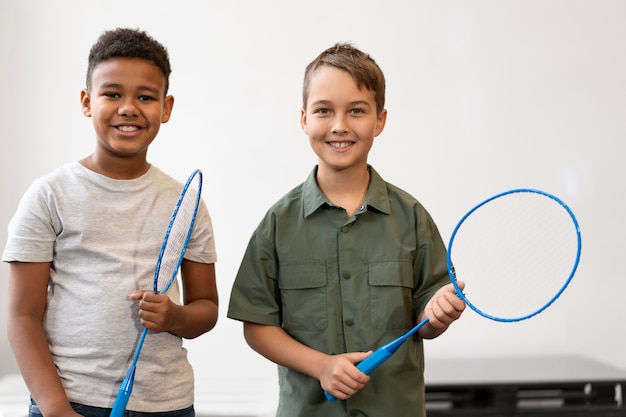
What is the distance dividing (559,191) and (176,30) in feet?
5.90

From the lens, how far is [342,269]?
5.24ft

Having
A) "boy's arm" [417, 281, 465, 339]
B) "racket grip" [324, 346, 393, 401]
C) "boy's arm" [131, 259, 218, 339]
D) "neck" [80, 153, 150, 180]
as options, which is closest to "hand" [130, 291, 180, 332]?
"boy's arm" [131, 259, 218, 339]

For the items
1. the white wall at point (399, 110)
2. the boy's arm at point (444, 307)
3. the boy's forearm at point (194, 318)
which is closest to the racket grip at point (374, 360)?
the boy's arm at point (444, 307)

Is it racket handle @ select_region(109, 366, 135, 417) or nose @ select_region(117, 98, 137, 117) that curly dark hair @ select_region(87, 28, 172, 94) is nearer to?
nose @ select_region(117, 98, 137, 117)

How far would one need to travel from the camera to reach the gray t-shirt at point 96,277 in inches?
59.8

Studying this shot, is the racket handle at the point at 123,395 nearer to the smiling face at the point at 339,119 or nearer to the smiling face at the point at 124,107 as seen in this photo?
the smiling face at the point at 124,107

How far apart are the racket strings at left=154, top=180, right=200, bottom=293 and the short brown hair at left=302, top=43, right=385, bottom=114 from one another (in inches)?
13.0

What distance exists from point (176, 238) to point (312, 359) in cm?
36

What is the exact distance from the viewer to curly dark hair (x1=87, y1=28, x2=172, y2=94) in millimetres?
1622

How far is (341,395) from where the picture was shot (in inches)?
57.7

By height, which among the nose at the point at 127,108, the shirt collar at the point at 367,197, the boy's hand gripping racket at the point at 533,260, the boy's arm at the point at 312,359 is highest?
the nose at the point at 127,108

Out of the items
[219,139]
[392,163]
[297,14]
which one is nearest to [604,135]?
[392,163]

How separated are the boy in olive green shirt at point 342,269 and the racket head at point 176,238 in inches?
5.2

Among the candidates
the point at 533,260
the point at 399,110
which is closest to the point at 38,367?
the point at 533,260
